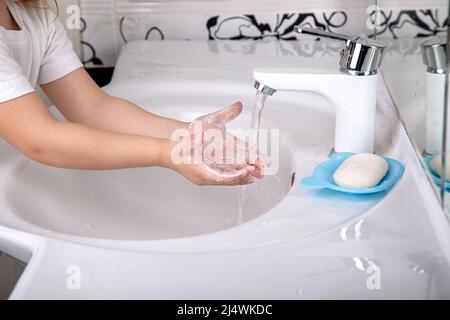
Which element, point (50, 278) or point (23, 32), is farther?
point (23, 32)

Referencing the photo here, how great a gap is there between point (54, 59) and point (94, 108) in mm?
94

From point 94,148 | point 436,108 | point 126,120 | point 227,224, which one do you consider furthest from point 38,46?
point 436,108

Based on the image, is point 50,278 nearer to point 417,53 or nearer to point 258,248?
point 258,248

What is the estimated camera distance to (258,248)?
2.27 feet

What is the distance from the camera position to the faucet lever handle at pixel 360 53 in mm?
870

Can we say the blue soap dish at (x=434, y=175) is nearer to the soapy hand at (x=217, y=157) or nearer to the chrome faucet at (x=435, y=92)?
Result: the chrome faucet at (x=435, y=92)

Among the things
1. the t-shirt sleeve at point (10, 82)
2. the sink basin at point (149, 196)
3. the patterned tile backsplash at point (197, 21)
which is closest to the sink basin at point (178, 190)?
the sink basin at point (149, 196)

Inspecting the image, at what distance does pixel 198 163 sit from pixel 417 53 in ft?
1.14

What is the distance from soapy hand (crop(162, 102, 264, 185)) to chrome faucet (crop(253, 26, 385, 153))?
0.21ft

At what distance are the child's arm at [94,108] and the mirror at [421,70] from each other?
346 millimetres

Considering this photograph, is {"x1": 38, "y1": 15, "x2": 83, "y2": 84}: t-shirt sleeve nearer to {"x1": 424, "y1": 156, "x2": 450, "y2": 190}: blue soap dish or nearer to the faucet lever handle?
the faucet lever handle

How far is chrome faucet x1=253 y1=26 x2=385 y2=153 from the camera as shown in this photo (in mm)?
879
